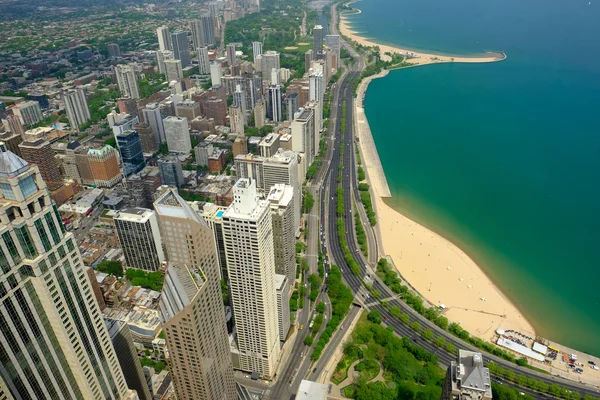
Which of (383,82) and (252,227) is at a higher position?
(252,227)

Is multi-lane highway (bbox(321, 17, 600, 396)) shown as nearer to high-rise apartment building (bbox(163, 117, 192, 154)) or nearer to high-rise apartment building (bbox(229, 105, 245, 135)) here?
high-rise apartment building (bbox(229, 105, 245, 135))

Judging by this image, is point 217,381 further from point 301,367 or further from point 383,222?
point 383,222

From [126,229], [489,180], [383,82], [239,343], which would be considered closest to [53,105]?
[126,229]

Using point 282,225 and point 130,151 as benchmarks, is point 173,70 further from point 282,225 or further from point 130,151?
point 282,225

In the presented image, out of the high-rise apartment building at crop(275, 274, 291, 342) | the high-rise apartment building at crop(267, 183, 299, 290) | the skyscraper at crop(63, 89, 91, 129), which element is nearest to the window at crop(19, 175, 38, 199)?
the high-rise apartment building at crop(275, 274, 291, 342)

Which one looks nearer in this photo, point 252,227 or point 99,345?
point 99,345

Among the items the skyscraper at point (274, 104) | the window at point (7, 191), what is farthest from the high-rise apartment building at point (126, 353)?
the skyscraper at point (274, 104)
